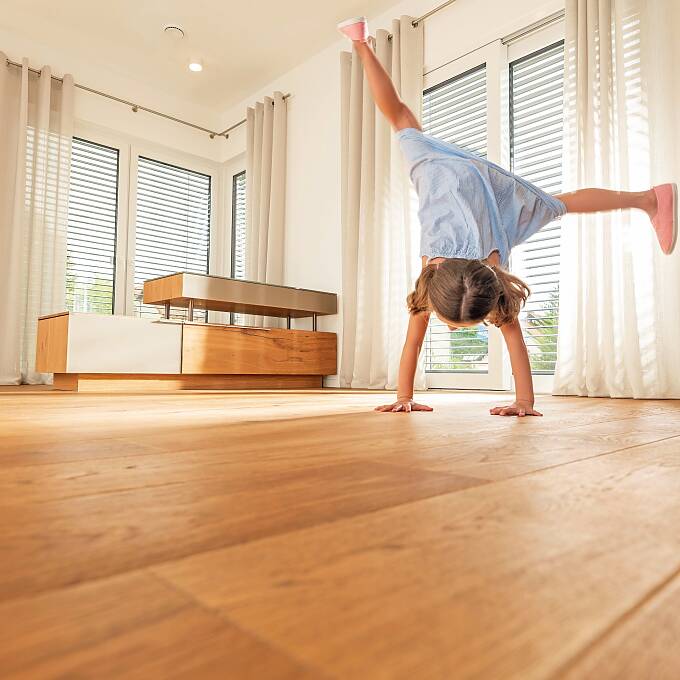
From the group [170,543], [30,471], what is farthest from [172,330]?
[170,543]

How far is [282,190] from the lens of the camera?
4.95m

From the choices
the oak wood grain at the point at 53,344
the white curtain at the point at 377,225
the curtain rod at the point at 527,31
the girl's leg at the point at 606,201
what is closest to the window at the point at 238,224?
the white curtain at the point at 377,225

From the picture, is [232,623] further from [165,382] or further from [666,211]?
[165,382]

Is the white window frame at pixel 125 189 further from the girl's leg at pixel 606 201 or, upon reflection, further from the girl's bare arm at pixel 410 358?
the girl's leg at pixel 606 201

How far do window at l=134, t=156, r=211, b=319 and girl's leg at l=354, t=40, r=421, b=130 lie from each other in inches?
132

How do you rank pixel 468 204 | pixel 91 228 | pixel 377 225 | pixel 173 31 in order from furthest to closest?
1. pixel 91 228
2. pixel 173 31
3. pixel 377 225
4. pixel 468 204

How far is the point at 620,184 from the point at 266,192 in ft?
9.69

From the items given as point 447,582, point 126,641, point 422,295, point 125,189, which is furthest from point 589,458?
point 125,189

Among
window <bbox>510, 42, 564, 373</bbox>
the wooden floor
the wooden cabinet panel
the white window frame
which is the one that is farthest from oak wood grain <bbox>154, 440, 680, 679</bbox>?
the white window frame

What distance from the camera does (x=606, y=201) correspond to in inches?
89.2

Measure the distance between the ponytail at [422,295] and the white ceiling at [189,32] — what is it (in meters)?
3.09

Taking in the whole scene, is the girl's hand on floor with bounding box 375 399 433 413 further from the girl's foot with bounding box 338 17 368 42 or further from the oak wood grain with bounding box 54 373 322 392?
the oak wood grain with bounding box 54 373 322 392

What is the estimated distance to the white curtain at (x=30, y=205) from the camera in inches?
168

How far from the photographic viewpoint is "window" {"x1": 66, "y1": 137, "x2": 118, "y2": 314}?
15.8ft
